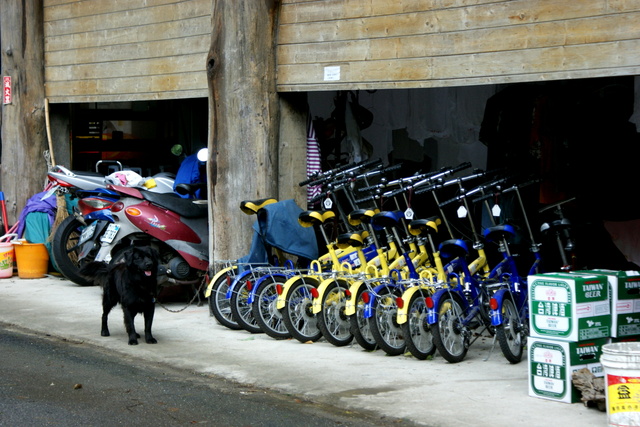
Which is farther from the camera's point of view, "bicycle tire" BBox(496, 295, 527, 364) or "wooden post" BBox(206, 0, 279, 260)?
"wooden post" BBox(206, 0, 279, 260)

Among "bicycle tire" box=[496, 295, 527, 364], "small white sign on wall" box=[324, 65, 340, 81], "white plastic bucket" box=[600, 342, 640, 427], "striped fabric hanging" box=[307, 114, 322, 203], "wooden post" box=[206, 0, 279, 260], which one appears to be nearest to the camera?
"white plastic bucket" box=[600, 342, 640, 427]

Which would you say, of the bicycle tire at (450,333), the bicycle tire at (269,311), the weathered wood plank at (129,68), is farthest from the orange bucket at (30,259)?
the bicycle tire at (450,333)

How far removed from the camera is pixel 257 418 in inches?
233

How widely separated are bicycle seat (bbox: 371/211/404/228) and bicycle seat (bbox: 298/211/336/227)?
48 centimetres

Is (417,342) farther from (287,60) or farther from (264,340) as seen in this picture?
(287,60)

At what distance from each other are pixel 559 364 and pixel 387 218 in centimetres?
229

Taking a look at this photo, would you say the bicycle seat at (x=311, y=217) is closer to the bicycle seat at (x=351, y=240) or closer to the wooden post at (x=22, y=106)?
the bicycle seat at (x=351, y=240)

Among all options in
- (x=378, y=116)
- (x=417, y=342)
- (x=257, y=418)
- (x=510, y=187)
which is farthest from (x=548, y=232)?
(x=378, y=116)

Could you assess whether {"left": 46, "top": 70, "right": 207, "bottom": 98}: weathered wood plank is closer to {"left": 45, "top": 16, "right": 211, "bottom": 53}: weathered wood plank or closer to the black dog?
{"left": 45, "top": 16, "right": 211, "bottom": 53}: weathered wood plank

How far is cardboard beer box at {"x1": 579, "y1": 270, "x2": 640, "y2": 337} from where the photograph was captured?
641 cm

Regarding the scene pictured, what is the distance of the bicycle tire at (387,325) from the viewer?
7582mm

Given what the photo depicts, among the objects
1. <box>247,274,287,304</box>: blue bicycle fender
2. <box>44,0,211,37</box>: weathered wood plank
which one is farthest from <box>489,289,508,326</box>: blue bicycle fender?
<box>44,0,211,37</box>: weathered wood plank

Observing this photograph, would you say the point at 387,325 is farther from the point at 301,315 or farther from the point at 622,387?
the point at 622,387

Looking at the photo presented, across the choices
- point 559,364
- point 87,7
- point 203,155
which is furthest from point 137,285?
point 87,7
